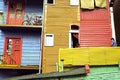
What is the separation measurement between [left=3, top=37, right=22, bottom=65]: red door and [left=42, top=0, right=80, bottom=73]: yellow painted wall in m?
2.48

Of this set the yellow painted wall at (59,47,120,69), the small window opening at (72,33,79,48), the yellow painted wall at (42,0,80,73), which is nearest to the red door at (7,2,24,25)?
the yellow painted wall at (42,0,80,73)

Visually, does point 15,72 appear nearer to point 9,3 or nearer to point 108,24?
point 9,3

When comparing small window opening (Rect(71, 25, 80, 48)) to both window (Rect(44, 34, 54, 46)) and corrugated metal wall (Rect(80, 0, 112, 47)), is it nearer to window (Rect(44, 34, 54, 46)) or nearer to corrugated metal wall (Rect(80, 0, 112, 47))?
corrugated metal wall (Rect(80, 0, 112, 47))

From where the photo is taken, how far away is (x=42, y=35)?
2522cm

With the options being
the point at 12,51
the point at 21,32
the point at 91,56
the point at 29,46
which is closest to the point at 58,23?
the point at 29,46

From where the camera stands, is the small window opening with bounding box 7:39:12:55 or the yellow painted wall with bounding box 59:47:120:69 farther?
the small window opening with bounding box 7:39:12:55

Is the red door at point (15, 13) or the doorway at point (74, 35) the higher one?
the red door at point (15, 13)

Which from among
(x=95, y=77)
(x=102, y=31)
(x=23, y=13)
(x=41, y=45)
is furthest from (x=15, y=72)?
(x=95, y=77)

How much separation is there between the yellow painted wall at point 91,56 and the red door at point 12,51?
6.01 m

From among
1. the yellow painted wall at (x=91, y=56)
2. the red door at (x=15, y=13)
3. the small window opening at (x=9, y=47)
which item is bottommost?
the yellow painted wall at (x=91, y=56)

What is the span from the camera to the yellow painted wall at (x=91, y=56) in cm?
1997

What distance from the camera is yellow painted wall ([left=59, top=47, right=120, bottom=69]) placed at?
19972 mm

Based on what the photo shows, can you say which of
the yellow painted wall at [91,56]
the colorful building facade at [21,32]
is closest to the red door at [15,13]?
the colorful building facade at [21,32]

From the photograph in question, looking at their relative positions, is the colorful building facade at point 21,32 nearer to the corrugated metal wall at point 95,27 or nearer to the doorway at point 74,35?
the doorway at point 74,35
